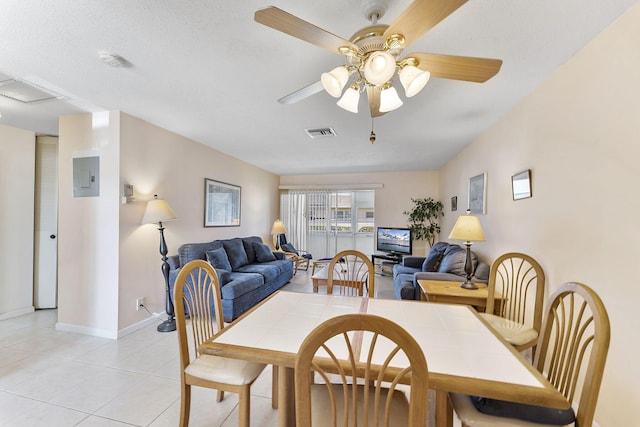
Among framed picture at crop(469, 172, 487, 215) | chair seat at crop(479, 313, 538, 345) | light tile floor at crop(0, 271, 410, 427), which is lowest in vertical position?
light tile floor at crop(0, 271, 410, 427)

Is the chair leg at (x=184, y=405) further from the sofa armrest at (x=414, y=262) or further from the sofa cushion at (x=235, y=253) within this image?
the sofa armrest at (x=414, y=262)

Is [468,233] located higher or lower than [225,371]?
higher

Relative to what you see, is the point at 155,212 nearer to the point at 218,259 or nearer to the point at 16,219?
the point at 218,259

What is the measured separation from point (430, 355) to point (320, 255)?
225 inches

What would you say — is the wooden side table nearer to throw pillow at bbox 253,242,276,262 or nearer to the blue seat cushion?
the blue seat cushion

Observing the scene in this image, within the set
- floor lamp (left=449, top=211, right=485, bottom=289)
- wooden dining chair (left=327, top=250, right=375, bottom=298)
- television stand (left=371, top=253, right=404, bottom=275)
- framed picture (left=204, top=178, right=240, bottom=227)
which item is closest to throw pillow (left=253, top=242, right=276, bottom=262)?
framed picture (left=204, top=178, right=240, bottom=227)

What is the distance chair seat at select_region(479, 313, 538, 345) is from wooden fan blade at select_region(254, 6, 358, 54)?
1.83m

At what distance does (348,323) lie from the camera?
2.43 ft

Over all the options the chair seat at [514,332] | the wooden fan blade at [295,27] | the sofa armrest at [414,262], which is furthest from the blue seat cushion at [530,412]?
the sofa armrest at [414,262]

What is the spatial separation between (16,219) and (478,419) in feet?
16.4

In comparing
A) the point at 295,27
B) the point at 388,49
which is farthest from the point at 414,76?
the point at 295,27

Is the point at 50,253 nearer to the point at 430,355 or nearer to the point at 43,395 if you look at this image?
the point at 43,395

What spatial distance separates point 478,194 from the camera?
3.44 meters

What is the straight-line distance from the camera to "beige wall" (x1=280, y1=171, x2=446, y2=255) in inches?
237
